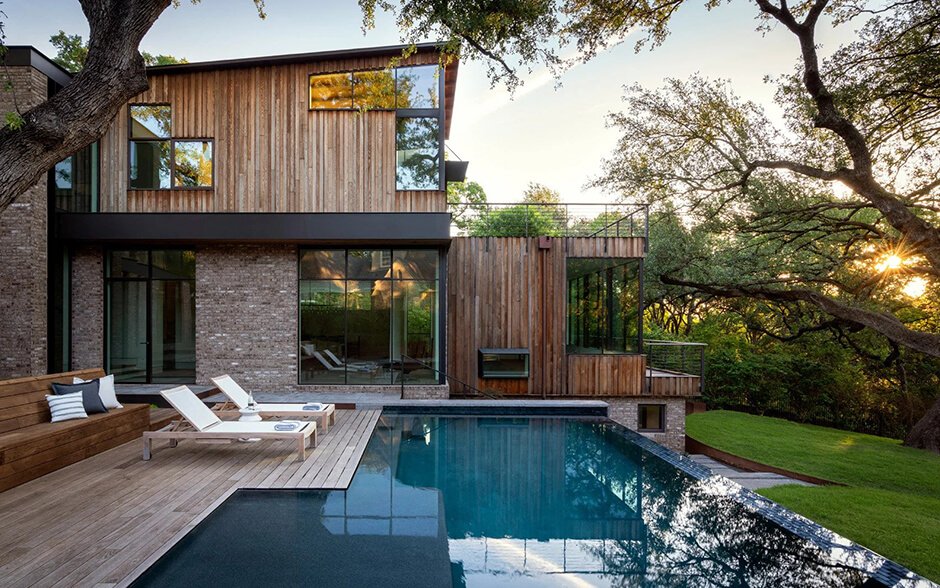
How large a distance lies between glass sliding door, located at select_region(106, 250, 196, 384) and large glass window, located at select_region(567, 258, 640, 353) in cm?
869

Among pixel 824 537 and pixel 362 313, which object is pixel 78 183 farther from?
pixel 824 537

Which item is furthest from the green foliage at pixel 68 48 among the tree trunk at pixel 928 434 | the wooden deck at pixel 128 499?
the tree trunk at pixel 928 434

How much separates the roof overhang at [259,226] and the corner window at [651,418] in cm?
644

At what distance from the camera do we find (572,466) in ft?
20.1

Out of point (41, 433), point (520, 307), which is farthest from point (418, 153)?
point (41, 433)

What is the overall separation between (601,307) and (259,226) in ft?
25.9

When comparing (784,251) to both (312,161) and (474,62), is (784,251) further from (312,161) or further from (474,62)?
(312,161)

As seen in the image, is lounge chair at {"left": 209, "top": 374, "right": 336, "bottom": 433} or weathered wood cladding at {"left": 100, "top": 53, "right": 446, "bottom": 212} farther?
weathered wood cladding at {"left": 100, "top": 53, "right": 446, "bottom": 212}

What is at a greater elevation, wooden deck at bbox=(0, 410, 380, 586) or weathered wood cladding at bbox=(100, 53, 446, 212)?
weathered wood cladding at bbox=(100, 53, 446, 212)

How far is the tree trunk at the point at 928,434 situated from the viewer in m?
13.3

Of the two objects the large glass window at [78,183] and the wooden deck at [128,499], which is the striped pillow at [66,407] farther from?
the large glass window at [78,183]

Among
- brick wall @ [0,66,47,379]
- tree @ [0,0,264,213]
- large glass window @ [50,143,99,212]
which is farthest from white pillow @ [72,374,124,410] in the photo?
large glass window @ [50,143,99,212]

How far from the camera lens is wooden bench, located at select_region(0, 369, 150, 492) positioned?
4746 millimetres

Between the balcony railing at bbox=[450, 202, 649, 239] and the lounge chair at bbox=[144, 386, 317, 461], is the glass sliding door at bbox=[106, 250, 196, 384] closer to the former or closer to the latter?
the lounge chair at bbox=[144, 386, 317, 461]
